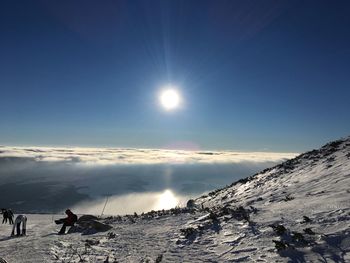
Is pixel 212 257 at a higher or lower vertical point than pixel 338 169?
lower

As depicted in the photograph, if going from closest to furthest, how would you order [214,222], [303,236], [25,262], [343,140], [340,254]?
[340,254], [303,236], [25,262], [214,222], [343,140]

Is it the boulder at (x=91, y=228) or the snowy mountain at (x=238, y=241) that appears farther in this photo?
the boulder at (x=91, y=228)

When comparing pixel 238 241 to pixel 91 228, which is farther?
pixel 91 228

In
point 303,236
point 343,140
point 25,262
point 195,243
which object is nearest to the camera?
point 303,236

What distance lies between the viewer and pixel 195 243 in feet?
44.1

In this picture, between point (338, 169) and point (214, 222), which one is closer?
point (214, 222)

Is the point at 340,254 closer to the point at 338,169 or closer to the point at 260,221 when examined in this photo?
the point at 260,221

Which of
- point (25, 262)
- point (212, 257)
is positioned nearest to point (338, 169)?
point (212, 257)

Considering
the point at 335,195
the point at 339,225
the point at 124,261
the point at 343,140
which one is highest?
the point at 343,140

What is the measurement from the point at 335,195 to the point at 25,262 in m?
12.3

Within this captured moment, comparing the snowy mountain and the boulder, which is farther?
the boulder

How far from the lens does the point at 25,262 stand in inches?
464

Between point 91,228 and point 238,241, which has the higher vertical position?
point 91,228

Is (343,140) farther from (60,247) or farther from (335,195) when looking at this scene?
(60,247)
